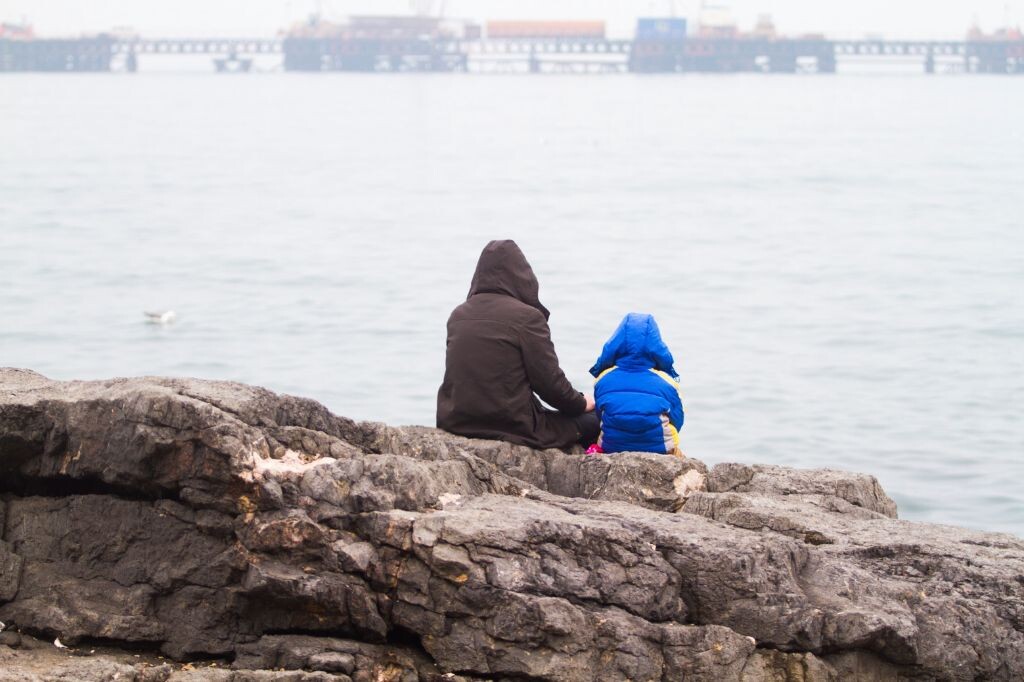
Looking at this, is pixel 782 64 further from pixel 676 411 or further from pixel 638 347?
pixel 638 347

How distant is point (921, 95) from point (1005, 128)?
54016 millimetres

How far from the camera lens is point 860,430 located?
16.7 metres

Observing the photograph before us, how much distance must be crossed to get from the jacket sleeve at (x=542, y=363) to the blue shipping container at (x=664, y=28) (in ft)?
513

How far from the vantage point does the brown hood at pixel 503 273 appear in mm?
6629

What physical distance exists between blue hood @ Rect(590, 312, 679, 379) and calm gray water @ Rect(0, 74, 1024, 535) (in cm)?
660

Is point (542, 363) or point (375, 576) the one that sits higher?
point (542, 363)

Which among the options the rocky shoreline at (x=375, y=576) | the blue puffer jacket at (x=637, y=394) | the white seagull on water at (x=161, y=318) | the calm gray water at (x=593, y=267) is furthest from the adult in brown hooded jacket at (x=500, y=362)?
the white seagull on water at (x=161, y=318)

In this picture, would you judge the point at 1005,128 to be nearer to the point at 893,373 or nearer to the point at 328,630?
the point at 893,373

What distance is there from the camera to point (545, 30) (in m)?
162

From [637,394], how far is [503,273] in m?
0.81

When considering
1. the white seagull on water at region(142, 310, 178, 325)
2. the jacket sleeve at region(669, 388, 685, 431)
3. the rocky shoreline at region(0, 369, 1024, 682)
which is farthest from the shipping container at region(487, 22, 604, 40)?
the rocky shoreline at region(0, 369, 1024, 682)

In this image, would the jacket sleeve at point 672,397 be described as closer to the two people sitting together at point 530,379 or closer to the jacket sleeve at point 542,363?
the two people sitting together at point 530,379

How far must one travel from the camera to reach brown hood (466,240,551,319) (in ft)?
21.7

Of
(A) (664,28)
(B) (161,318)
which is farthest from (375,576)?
(A) (664,28)
